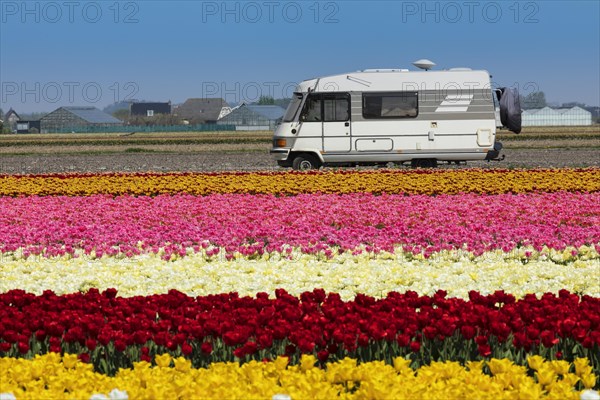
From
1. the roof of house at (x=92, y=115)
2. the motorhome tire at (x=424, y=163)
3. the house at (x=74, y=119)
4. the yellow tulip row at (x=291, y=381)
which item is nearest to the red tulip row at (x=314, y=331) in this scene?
the yellow tulip row at (x=291, y=381)

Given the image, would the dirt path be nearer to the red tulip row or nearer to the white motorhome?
the white motorhome

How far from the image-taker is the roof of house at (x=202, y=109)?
185 metres

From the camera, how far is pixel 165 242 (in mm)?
12289

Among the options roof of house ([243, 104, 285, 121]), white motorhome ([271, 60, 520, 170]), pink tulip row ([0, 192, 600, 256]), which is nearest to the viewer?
pink tulip row ([0, 192, 600, 256])

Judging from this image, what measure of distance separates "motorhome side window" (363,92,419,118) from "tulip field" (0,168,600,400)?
6.35m

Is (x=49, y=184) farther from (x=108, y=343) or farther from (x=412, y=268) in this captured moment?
(x=108, y=343)

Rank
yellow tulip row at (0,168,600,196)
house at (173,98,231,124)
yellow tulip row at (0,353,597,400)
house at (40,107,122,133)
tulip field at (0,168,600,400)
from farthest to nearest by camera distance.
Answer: house at (173,98,231,124) → house at (40,107,122,133) → yellow tulip row at (0,168,600,196) → tulip field at (0,168,600,400) → yellow tulip row at (0,353,597,400)

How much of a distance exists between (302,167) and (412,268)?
54.2 feet

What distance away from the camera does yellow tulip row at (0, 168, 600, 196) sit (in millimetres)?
18984

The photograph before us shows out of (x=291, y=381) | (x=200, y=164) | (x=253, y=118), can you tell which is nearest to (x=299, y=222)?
(x=291, y=381)

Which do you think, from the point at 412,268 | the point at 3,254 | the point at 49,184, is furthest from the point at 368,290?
the point at 49,184

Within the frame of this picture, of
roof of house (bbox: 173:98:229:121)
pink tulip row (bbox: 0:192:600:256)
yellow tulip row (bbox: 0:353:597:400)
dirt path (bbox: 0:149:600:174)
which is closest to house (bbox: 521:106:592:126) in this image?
→ roof of house (bbox: 173:98:229:121)

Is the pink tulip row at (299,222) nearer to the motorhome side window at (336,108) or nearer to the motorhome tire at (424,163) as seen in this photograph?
the motorhome side window at (336,108)

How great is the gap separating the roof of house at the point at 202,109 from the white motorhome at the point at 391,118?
518ft
